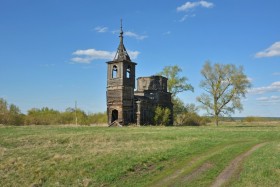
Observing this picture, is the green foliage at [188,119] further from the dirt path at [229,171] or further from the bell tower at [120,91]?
the dirt path at [229,171]

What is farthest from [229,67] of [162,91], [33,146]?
[33,146]

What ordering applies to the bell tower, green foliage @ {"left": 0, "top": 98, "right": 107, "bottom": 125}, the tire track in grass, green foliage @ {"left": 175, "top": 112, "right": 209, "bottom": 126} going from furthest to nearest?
1. green foliage @ {"left": 175, "top": 112, "right": 209, "bottom": 126}
2. green foliage @ {"left": 0, "top": 98, "right": 107, "bottom": 125}
3. the bell tower
4. the tire track in grass

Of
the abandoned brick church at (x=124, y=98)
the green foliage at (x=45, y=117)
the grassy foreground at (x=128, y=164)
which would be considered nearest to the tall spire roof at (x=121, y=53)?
the abandoned brick church at (x=124, y=98)

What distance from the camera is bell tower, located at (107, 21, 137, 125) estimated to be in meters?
51.6

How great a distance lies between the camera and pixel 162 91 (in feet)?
198

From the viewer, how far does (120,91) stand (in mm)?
51812

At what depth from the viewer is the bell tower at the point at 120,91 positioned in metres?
51.6

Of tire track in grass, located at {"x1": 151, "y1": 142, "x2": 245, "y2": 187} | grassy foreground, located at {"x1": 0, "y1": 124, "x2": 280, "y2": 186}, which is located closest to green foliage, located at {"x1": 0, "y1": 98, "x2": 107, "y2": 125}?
grassy foreground, located at {"x1": 0, "y1": 124, "x2": 280, "y2": 186}

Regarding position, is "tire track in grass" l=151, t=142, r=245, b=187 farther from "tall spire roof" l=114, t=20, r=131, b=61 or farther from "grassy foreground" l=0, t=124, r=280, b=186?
"tall spire roof" l=114, t=20, r=131, b=61

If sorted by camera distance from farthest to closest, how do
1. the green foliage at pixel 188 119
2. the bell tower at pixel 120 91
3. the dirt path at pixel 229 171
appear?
the green foliage at pixel 188 119 < the bell tower at pixel 120 91 < the dirt path at pixel 229 171

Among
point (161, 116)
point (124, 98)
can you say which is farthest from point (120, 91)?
point (161, 116)

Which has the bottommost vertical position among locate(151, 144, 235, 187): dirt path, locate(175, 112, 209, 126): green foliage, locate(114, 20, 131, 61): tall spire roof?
locate(151, 144, 235, 187): dirt path

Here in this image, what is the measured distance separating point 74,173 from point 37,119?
49.0 metres

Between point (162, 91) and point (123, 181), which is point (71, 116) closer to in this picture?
point (162, 91)
